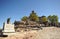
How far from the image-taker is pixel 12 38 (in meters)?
16.9

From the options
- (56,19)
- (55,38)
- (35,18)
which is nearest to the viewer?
(55,38)

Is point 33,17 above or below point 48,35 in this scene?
above

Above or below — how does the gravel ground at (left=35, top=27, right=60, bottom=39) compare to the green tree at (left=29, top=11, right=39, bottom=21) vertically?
below

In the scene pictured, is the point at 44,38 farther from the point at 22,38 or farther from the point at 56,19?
the point at 56,19

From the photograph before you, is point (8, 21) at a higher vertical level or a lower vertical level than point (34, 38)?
higher

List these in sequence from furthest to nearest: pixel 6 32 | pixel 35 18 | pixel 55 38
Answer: pixel 35 18, pixel 6 32, pixel 55 38

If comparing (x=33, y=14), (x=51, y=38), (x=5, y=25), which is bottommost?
(x=51, y=38)

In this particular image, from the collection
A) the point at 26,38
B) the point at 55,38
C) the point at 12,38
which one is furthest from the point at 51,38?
the point at 12,38

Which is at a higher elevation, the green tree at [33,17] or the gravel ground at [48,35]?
the green tree at [33,17]

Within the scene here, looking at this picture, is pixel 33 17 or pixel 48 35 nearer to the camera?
pixel 48 35

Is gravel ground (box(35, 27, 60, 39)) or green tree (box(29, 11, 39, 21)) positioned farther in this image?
green tree (box(29, 11, 39, 21))

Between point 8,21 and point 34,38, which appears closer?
point 34,38

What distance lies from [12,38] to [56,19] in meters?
58.7

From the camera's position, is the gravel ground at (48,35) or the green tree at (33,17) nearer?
the gravel ground at (48,35)
